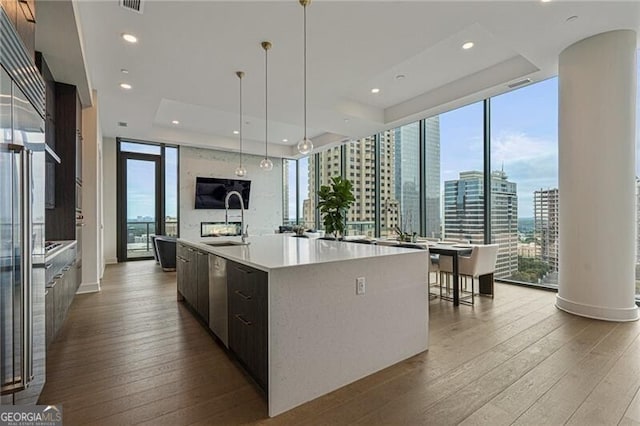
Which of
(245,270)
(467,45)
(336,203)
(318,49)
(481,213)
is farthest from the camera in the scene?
(481,213)

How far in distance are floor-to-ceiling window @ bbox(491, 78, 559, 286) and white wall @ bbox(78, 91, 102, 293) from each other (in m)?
6.70

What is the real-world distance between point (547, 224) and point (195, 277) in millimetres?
5393

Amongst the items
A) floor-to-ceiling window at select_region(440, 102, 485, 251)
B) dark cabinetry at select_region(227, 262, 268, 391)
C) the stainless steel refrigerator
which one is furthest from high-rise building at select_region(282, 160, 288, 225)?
the stainless steel refrigerator

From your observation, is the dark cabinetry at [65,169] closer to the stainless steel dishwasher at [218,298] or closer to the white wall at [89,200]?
the white wall at [89,200]

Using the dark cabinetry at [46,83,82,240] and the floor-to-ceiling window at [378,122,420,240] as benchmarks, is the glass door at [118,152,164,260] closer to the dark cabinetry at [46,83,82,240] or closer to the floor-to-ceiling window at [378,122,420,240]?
the dark cabinetry at [46,83,82,240]

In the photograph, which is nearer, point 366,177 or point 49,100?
point 49,100

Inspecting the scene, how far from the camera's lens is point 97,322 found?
353 centimetres

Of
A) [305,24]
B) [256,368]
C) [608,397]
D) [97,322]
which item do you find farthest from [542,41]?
[97,322]

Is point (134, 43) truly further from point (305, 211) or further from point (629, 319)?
point (305, 211)

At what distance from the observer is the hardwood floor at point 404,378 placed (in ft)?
6.24

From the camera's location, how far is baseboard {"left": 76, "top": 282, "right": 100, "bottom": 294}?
188 inches

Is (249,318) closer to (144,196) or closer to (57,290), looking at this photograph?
(57,290)

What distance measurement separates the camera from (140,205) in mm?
8336

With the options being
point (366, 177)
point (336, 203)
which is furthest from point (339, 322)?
point (366, 177)
